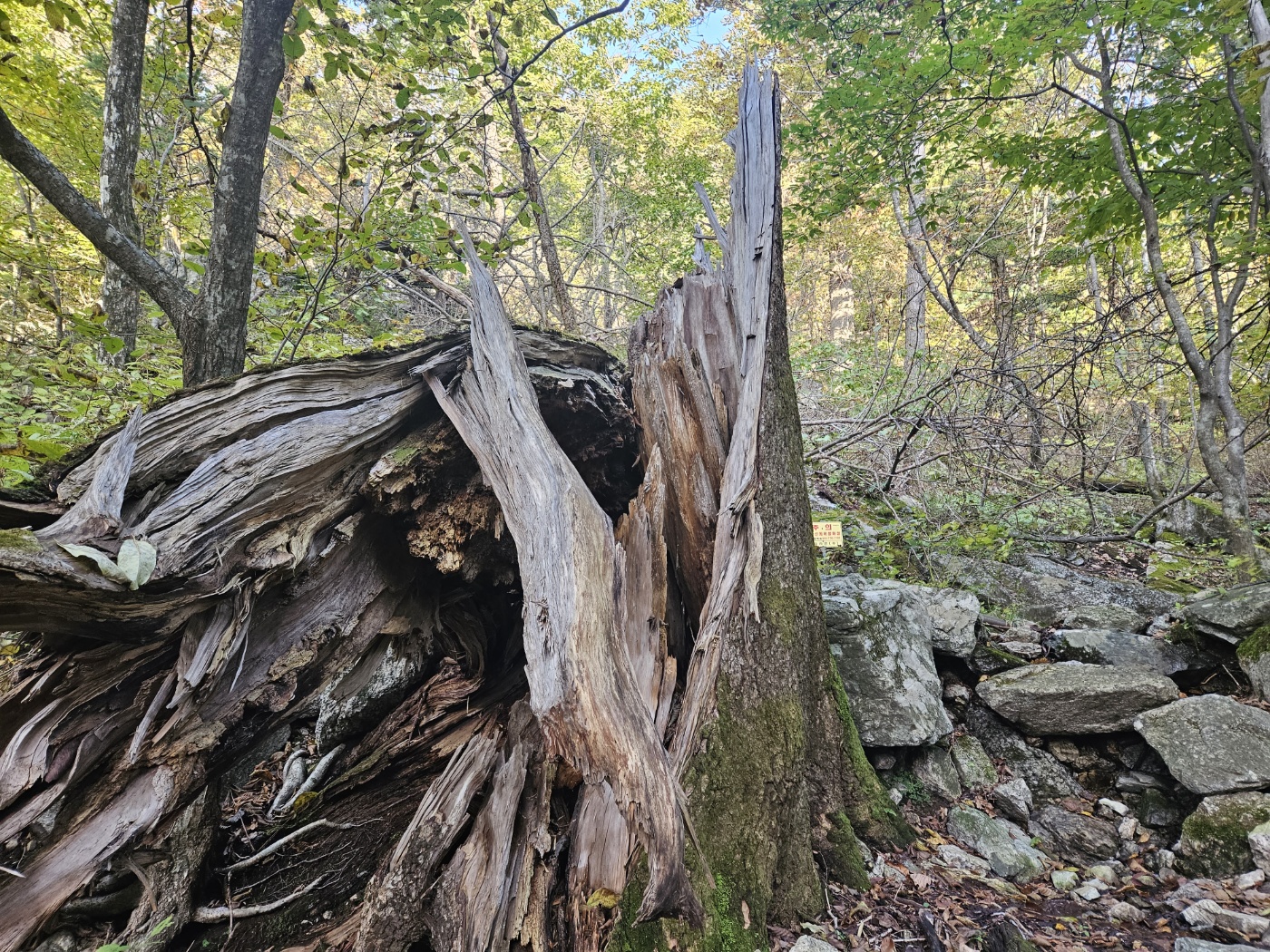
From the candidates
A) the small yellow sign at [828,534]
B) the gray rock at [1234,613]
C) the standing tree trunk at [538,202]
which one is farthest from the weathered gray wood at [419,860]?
the standing tree trunk at [538,202]

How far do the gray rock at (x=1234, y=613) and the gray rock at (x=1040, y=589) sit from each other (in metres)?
1.18

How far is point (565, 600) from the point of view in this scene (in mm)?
2137

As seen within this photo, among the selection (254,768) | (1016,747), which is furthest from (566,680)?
(1016,747)

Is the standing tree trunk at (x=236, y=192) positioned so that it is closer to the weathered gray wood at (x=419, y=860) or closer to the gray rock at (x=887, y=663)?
the weathered gray wood at (x=419, y=860)

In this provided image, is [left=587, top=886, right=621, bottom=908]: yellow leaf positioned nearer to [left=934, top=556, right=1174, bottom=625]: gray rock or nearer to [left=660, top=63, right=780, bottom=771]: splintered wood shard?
[left=660, top=63, right=780, bottom=771]: splintered wood shard

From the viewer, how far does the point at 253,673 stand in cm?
236

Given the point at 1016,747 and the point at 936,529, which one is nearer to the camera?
the point at 1016,747

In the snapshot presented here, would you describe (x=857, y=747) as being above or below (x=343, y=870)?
above

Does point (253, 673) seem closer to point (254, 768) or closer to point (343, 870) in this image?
point (343, 870)

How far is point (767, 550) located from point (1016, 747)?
2.11 meters

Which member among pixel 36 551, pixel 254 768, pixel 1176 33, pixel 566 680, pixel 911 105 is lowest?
pixel 254 768

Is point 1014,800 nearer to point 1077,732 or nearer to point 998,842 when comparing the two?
point 998,842

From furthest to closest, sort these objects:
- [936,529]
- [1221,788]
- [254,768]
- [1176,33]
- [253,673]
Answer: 1. [936,529]
2. [1176,33]
3. [254,768]
4. [1221,788]
5. [253,673]

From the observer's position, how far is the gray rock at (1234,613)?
10.7 ft
